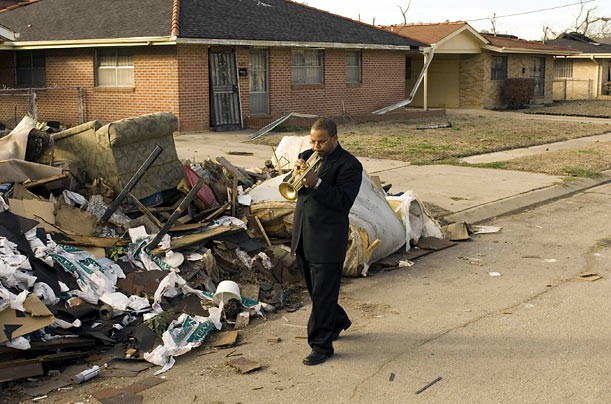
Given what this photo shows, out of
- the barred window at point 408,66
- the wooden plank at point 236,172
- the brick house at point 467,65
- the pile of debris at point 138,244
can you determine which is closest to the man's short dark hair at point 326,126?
the pile of debris at point 138,244

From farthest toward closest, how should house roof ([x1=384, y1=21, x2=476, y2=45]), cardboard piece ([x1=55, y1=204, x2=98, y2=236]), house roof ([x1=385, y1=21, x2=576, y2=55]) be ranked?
house roof ([x1=385, y1=21, x2=576, y2=55]) < house roof ([x1=384, y1=21, x2=476, y2=45]) < cardboard piece ([x1=55, y1=204, x2=98, y2=236])

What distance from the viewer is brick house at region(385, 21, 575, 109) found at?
35781mm

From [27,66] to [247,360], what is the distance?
2412 cm

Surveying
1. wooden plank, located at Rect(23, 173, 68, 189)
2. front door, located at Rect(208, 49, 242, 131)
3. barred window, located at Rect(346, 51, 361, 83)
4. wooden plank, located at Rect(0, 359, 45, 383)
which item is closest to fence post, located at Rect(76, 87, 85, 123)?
front door, located at Rect(208, 49, 242, 131)

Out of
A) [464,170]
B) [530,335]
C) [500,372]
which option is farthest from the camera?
[464,170]

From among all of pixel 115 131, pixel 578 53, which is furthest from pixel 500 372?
pixel 578 53

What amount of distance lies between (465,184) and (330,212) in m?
8.97

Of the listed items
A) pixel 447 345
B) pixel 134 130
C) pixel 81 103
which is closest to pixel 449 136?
pixel 81 103

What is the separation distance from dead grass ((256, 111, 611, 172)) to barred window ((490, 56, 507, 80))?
25.6ft

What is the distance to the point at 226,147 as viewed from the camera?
1967 cm

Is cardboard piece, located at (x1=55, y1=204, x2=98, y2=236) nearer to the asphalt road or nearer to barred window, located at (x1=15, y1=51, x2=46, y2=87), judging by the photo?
the asphalt road

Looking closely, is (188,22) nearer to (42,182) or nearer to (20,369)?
(42,182)

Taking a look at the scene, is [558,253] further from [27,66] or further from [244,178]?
[27,66]

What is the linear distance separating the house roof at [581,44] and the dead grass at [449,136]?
20.5 meters
